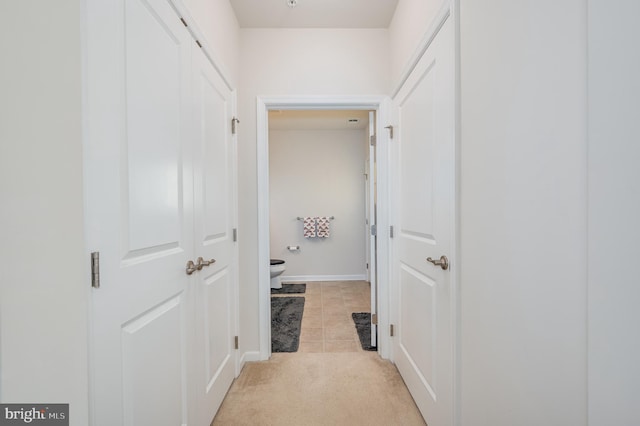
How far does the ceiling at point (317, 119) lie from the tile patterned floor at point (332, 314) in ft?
8.19

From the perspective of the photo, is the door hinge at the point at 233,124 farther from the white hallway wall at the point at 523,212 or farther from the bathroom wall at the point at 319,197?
the bathroom wall at the point at 319,197

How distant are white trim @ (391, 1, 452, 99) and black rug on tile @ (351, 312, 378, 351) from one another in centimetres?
203

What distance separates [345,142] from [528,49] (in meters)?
4.45

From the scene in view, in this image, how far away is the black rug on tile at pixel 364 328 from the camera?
2.59 m

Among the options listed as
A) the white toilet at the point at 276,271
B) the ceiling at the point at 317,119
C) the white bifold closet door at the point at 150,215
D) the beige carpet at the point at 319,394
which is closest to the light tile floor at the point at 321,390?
the beige carpet at the point at 319,394

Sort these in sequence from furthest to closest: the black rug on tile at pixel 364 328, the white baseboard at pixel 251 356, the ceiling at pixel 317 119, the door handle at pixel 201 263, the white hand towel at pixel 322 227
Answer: the white hand towel at pixel 322 227
the ceiling at pixel 317 119
the black rug on tile at pixel 364 328
the white baseboard at pixel 251 356
the door handle at pixel 201 263

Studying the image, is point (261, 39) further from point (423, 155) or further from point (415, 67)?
point (423, 155)

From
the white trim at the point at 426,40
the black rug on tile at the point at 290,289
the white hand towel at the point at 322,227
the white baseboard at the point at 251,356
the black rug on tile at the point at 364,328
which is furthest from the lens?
the white hand towel at the point at 322,227

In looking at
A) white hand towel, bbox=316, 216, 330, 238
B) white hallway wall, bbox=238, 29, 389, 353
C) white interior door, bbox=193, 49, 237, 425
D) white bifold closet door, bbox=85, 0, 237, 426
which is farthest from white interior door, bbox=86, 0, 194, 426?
white hand towel, bbox=316, 216, 330, 238

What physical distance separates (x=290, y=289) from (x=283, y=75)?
10.4 ft

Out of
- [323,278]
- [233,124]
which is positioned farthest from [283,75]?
[323,278]

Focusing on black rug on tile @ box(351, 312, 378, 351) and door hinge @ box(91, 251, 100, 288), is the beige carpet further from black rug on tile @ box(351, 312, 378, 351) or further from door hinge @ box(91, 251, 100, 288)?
door hinge @ box(91, 251, 100, 288)

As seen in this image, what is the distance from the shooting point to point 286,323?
3.14 meters

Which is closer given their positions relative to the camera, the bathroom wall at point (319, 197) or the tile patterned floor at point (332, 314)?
the tile patterned floor at point (332, 314)
